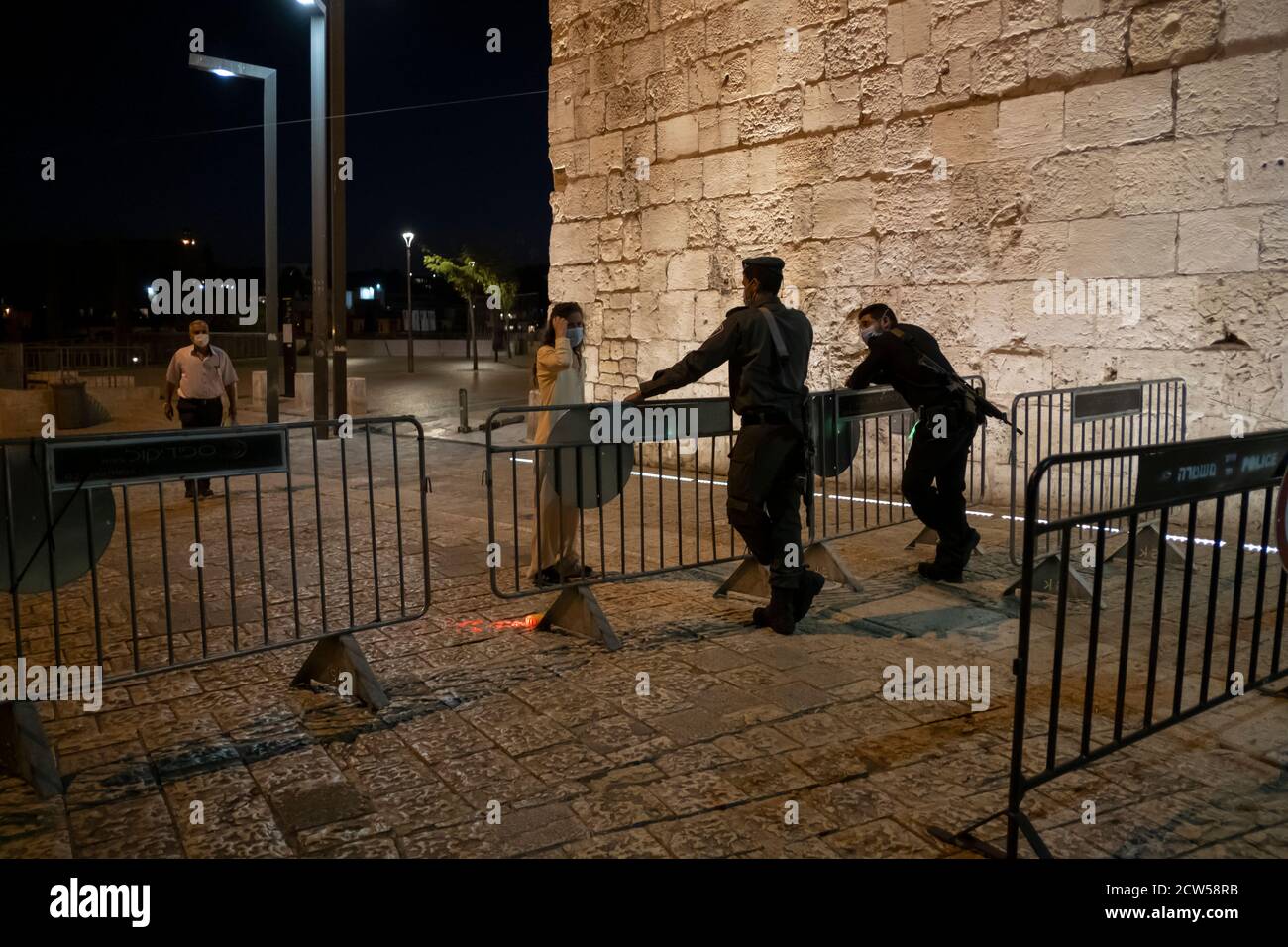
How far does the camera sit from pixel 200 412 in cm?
995

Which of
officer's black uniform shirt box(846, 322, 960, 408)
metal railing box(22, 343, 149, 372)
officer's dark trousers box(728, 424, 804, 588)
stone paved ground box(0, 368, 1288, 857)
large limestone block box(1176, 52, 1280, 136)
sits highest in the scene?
large limestone block box(1176, 52, 1280, 136)

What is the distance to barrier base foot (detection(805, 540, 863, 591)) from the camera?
628 centimetres

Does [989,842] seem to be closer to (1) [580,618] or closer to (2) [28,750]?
(1) [580,618]

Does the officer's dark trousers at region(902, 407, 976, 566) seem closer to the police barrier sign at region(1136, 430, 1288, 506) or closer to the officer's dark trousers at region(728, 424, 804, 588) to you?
the officer's dark trousers at region(728, 424, 804, 588)

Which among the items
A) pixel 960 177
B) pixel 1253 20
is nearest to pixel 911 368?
pixel 960 177

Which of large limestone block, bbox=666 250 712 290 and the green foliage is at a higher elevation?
the green foliage

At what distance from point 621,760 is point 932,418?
342 cm

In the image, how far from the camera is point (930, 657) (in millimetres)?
4961

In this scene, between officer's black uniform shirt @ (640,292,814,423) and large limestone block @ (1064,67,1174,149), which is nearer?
officer's black uniform shirt @ (640,292,814,423)

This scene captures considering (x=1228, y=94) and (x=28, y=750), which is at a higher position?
(x=1228, y=94)

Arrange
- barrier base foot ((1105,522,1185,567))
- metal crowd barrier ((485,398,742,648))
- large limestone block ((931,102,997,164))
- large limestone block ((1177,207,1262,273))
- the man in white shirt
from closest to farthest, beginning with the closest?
metal crowd barrier ((485,398,742,648))
barrier base foot ((1105,522,1185,567))
large limestone block ((1177,207,1262,273))
large limestone block ((931,102,997,164))
the man in white shirt

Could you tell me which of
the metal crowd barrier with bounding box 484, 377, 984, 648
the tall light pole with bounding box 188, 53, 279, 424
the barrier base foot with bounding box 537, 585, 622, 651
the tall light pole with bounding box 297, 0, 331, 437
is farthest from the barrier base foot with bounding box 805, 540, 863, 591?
the tall light pole with bounding box 188, 53, 279, 424

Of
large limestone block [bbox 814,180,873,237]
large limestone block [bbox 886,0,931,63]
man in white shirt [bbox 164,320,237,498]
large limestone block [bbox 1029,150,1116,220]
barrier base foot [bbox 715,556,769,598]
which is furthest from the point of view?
man in white shirt [bbox 164,320,237,498]
